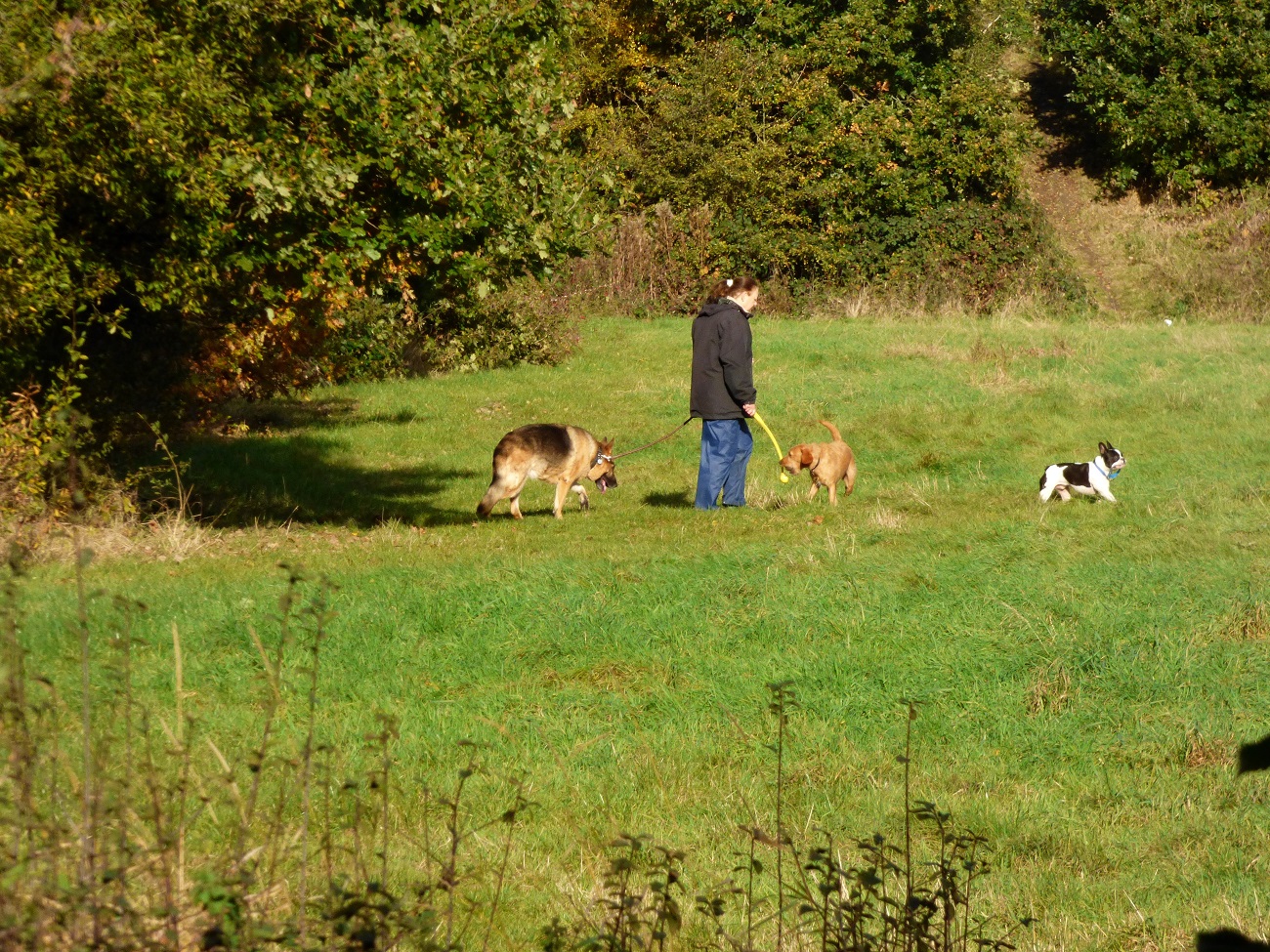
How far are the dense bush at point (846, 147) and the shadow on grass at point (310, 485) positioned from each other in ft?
56.4

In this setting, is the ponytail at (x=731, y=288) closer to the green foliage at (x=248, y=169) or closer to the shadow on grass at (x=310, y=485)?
the green foliage at (x=248, y=169)

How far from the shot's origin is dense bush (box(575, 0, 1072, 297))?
3447 cm

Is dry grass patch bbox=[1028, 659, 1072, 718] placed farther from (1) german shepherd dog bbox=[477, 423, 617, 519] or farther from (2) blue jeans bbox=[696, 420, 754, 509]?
(1) german shepherd dog bbox=[477, 423, 617, 519]

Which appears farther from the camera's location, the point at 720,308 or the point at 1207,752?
the point at 720,308

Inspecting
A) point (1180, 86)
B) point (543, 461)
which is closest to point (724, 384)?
point (543, 461)

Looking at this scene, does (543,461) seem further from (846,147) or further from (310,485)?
(846,147)

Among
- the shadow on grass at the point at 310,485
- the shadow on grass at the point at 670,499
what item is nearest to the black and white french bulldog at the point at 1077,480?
the shadow on grass at the point at 670,499

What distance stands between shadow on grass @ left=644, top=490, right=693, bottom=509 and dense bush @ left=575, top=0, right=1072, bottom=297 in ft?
64.8

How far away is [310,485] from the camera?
57.5 feet

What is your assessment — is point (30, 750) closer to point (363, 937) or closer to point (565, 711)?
point (363, 937)

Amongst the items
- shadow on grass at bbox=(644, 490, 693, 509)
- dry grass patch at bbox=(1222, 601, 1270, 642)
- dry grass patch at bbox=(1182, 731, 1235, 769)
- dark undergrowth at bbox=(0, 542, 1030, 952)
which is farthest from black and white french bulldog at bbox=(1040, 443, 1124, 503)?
dark undergrowth at bbox=(0, 542, 1030, 952)

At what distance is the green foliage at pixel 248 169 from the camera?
1046 centimetres

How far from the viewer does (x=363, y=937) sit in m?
3.57

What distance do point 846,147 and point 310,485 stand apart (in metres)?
21.4
